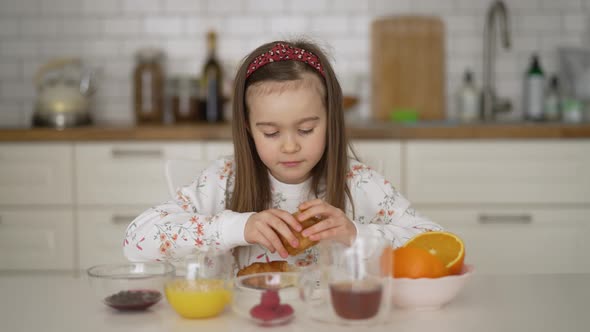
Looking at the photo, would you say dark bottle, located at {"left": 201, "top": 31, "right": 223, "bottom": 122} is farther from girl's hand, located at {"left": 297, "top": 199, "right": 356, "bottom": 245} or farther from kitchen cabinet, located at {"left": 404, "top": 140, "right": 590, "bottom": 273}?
girl's hand, located at {"left": 297, "top": 199, "right": 356, "bottom": 245}

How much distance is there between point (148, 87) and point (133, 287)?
2223 mm

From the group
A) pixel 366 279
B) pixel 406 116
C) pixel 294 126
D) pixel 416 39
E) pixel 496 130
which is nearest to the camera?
pixel 366 279

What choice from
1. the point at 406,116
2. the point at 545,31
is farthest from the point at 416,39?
the point at 545,31

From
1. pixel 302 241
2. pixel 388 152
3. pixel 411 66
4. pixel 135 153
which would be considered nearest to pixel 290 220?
pixel 302 241

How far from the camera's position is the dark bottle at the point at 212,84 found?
2963 mm

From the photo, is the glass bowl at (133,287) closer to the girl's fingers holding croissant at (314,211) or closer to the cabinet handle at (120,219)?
the girl's fingers holding croissant at (314,211)

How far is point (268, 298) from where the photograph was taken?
2.88ft

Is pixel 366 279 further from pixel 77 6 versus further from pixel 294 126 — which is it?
pixel 77 6

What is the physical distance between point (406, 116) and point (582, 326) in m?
2.04

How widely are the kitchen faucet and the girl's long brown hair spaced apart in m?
1.72

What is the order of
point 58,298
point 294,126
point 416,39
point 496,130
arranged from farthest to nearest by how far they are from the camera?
point 416,39 < point 496,130 < point 294,126 < point 58,298

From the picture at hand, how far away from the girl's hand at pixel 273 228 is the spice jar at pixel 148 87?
2.00 metres

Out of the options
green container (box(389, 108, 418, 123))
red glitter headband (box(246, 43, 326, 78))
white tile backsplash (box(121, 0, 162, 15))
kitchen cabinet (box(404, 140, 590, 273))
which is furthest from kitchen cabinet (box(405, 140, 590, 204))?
white tile backsplash (box(121, 0, 162, 15))

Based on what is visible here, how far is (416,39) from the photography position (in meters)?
3.07
